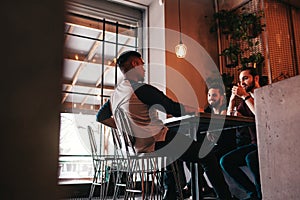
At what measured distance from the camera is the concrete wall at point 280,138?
1223mm

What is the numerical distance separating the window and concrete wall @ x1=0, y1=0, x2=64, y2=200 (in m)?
4.30

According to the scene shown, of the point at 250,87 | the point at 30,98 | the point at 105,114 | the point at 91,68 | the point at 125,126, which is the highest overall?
the point at 91,68

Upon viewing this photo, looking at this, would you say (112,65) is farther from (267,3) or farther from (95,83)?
(267,3)

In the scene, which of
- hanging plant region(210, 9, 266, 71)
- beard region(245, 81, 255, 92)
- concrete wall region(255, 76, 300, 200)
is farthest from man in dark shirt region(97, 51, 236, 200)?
hanging plant region(210, 9, 266, 71)

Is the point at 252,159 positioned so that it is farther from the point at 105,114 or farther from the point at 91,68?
the point at 91,68

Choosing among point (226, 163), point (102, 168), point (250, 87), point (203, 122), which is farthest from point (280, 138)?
point (102, 168)

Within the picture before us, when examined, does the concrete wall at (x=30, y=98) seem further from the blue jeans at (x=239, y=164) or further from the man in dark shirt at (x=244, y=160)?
the blue jeans at (x=239, y=164)

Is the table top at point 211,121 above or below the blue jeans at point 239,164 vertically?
above

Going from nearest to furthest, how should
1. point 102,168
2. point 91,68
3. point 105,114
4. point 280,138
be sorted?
point 280,138
point 105,114
point 102,168
point 91,68

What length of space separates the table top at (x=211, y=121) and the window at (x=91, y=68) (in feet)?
7.81

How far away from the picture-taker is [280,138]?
1.29 m

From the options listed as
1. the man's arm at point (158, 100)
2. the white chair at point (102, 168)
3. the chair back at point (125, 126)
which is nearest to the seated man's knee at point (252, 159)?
the man's arm at point (158, 100)

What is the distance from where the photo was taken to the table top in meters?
2.32

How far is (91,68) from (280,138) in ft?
13.2
